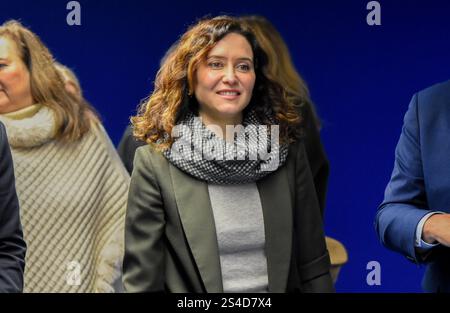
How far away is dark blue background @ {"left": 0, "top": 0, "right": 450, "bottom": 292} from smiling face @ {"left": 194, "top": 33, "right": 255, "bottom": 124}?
1.38 ft

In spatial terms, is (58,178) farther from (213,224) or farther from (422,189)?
(422,189)

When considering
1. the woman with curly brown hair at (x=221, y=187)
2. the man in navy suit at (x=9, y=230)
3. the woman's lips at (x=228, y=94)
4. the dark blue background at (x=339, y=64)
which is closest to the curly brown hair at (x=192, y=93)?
the woman with curly brown hair at (x=221, y=187)

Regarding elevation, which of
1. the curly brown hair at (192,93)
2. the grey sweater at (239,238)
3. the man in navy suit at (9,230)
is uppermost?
the curly brown hair at (192,93)

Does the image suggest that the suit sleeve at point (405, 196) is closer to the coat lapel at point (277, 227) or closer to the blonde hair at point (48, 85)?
the coat lapel at point (277, 227)

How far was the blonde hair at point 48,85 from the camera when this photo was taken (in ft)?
10.1

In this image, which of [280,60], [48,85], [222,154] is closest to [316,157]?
[280,60]

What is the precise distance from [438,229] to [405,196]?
199 millimetres

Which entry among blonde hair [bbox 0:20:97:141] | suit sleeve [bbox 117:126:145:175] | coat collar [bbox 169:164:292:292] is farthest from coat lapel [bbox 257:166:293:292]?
blonde hair [bbox 0:20:97:141]

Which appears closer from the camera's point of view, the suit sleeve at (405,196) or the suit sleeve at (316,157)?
the suit sleeve at (405,196)

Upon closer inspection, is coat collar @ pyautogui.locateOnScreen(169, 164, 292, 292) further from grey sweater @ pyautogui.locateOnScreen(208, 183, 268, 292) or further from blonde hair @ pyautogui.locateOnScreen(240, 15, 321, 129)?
blonde hair @ pyautogui.locateOnScreen(240, 15, 321, 129)

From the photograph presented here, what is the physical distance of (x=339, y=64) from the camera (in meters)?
3.24

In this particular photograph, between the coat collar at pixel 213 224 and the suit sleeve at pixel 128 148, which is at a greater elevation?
the suit sleeve at pixel 128 148

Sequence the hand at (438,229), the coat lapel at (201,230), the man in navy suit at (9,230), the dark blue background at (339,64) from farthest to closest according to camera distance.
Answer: the dark blue background at (339,64) < the coat lapel at (201,230) < the hand at (438,229) < the man in navy suit at (9,230)
